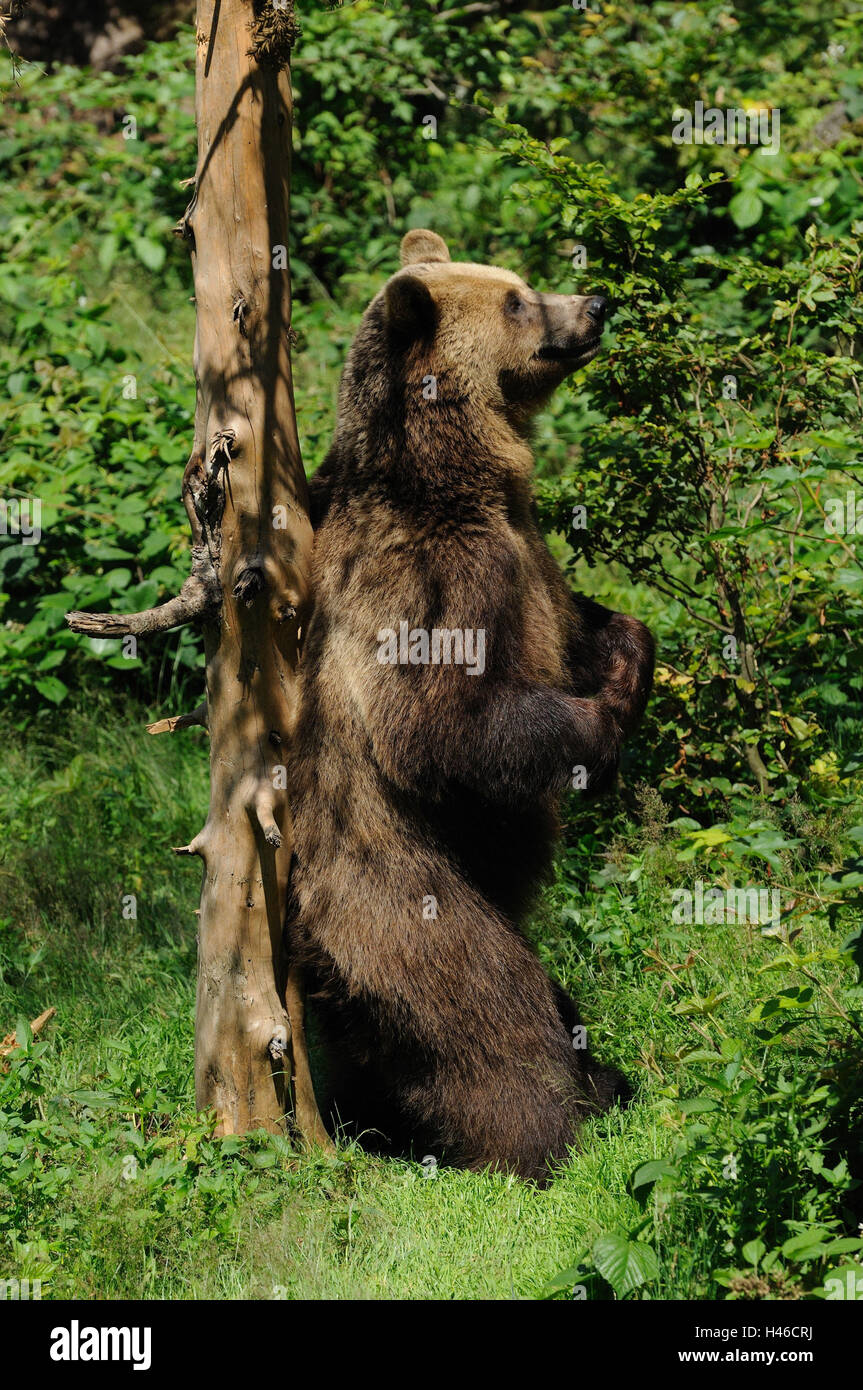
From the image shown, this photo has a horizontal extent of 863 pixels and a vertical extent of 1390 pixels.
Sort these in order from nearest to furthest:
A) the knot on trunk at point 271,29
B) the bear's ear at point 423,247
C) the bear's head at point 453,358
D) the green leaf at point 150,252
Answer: the knot on trunk at point 271,29 → the bear's head at point 453,358 → the bear's ear at point 423,247 → the green leaf at point 150,252

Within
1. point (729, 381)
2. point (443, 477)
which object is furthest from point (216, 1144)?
point (729, 381)

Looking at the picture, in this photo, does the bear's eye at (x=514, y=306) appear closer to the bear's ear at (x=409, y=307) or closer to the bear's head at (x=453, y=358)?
the bear's head at (x=453, y=358)

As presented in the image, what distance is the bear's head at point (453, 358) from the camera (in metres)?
4.45

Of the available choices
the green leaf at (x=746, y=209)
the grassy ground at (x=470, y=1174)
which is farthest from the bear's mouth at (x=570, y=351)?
the green leaf at (x=746, y=209)

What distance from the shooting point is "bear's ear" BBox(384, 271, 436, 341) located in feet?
14.3

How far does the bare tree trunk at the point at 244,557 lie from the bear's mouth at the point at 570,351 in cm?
88

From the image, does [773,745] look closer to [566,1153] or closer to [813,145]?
[566,1153]

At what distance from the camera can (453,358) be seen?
450cm

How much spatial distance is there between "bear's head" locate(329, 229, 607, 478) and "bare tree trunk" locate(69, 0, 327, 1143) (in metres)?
0.32

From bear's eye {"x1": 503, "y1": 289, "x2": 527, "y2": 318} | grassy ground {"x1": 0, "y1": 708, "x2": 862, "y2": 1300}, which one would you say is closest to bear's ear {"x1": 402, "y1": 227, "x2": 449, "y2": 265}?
bear's eye {"x1": 503, "y1": 289, "x2": 527, "y2": 318}

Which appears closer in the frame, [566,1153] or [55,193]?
[566,1153]

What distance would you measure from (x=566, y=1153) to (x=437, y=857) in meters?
1.04

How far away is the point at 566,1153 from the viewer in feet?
14.5

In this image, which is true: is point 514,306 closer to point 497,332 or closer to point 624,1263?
point 497,332
